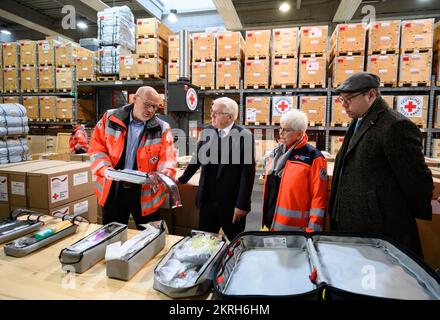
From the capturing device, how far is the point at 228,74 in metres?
6.14

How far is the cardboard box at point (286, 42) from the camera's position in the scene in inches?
227

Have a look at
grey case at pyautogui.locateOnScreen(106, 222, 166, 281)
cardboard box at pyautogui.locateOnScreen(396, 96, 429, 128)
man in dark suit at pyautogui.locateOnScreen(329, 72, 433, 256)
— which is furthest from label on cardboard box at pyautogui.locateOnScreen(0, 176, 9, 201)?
cardboard box at pyautogui.locateOnScreen(396, 96, 429, 128)

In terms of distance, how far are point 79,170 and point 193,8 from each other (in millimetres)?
9566

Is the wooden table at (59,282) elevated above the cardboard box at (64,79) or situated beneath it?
situated beneath

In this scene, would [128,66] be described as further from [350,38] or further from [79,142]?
[350,38]

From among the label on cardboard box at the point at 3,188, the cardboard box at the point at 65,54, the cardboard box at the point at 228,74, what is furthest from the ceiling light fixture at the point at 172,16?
the label on cardboard box at the point at 3,188

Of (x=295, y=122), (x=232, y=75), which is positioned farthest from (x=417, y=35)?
(x=295, y=122)

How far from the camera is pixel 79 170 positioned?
2566 millimetres

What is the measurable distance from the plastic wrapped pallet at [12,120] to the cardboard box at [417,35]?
8.15m

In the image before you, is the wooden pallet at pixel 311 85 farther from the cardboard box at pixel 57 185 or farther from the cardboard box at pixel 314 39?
the cardboard box at pixel 57 185

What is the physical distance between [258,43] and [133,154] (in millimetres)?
4768

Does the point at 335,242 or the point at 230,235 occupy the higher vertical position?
the point at 335,242

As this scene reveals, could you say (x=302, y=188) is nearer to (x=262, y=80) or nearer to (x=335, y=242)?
(x=335, y=242)
